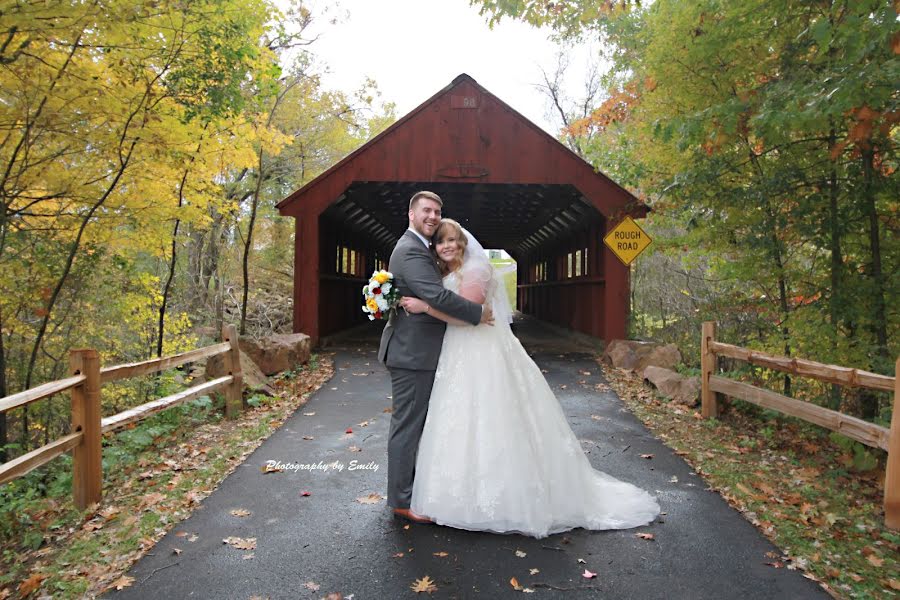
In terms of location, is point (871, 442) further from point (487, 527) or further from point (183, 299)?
point (183, 299)

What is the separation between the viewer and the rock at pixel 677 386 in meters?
7.92

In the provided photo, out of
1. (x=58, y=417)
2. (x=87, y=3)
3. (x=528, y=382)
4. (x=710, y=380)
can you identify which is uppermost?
(x=87, y=3)

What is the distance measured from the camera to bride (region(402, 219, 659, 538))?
12.1 feet

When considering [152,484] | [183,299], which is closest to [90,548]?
[152,484]

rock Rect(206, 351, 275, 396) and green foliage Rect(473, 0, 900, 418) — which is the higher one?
green foliage Rect(473, 0, 900, 418)

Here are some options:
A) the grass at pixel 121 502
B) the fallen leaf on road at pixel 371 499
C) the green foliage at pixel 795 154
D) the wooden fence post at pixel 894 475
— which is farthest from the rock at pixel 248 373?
the wooden fence post at pixel 894 475

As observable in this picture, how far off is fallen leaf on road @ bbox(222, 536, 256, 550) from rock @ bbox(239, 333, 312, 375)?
240 inches

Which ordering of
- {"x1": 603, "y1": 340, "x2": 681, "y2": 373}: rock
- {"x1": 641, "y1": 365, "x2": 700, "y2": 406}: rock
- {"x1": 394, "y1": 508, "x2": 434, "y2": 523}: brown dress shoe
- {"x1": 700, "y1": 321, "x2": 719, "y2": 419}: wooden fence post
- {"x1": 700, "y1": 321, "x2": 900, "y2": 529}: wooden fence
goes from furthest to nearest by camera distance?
{"x1": 603, "y1": 340, "x2": 681, "y2": 373}: rock < {"x1": 641, "y1": 365, "x2": 700, "y2": 406}: rock < {"x1": 700, "y1": 321, "x2": 719, "y2": 419}: wooden fence post < {"x1": 700, "y1": 321, "x2": 900, "y2": 529}: wooden fence < {"x1": 394, "y1": 508, "x2": 434, "y2": 523}: brown dress shoe

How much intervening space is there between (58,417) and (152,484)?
19.9 ft

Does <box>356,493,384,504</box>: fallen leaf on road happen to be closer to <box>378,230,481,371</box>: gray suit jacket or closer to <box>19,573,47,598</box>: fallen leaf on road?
<box>378,230,481,371</box>: gray suit jacket

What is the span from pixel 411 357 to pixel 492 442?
0.75m

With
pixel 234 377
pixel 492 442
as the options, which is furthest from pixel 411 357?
pixel 234 377

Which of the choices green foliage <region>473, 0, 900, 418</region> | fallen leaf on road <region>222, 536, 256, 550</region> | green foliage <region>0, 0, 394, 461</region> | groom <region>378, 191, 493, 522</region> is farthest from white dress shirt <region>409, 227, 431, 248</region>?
green foliage <region>0, 0, 394, 461</region>

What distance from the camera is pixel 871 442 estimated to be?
4316mm
